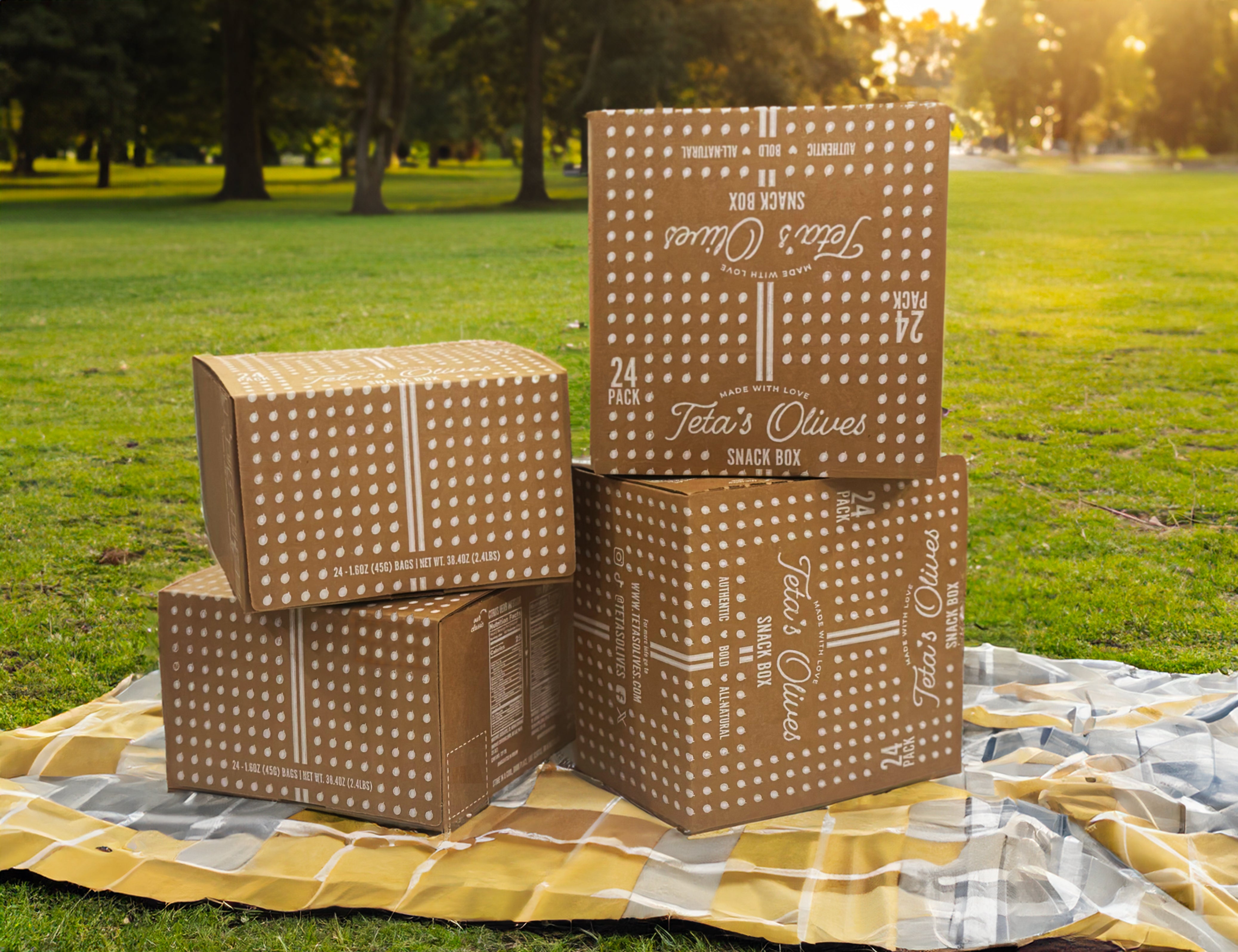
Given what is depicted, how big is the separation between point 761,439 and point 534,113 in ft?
64.3

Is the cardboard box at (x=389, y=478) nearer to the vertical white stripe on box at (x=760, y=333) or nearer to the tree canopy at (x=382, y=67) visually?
the vertical white stripe on box at (x=760, y=333)

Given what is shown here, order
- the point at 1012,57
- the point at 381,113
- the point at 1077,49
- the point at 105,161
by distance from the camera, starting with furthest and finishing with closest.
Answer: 1. the point at 1012,57
2. the point at 1077,49
3. the point at 105,161
4. the point at 381,113

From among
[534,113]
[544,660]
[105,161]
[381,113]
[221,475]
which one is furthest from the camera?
[105,161]

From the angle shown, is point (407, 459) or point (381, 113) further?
point (381, 113)

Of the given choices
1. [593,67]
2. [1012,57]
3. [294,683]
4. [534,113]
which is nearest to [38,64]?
[534,113]

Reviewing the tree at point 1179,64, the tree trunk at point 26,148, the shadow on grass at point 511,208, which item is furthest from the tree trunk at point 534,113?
the tree at point 1179,64

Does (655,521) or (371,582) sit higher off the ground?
(655,521)

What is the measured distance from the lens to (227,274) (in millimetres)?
10891

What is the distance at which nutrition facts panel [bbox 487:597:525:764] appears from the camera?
2.40m

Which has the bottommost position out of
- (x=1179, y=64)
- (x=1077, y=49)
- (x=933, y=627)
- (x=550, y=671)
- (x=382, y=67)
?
(x=550, y=671)

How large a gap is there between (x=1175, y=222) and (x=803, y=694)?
13.6 m

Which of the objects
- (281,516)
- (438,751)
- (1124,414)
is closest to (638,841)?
(438,751)

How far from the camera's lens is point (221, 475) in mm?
2393

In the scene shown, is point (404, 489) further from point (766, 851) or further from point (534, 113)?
point (534, 113)
